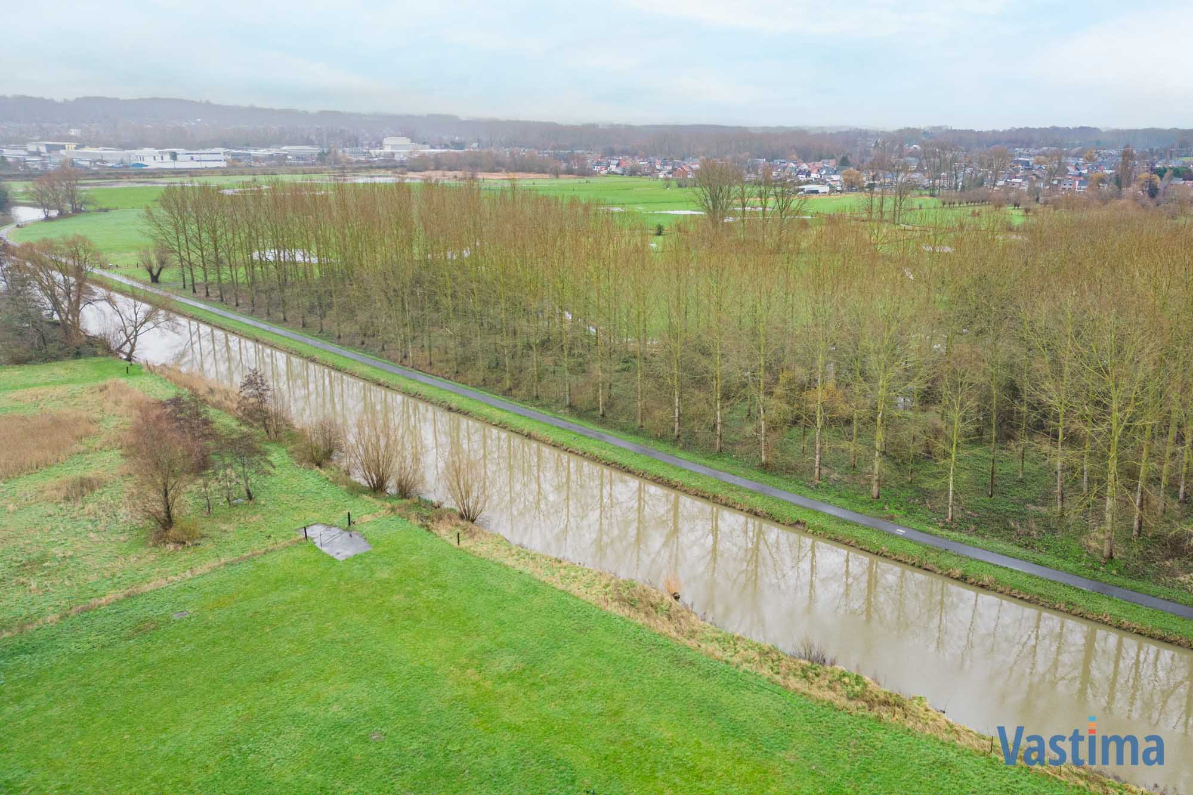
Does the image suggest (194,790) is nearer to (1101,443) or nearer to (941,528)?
(941,528)

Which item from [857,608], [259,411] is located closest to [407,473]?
[259,411]

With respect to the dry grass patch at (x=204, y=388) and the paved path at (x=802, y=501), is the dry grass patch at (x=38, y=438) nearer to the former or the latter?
the dry grass patch at (x=204, y=388)

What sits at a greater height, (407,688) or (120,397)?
(120,397)

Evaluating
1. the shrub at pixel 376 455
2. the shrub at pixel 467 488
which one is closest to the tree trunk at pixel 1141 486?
the shrub at pixel 467 488

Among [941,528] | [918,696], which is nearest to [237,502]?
[918,696]

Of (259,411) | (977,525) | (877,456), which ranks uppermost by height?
(259,411)

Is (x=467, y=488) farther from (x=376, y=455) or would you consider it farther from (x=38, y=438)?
(x=38, y=438)

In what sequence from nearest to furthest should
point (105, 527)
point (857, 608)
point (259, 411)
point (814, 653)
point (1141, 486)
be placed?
point (814, 653) → point (857, 608) → point (1141, 486) → point (105, 527) → point (259, 411)
